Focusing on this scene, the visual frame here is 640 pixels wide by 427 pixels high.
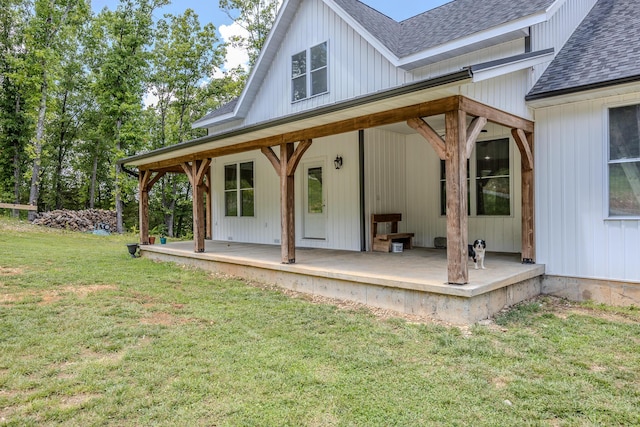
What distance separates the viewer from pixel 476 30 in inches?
273

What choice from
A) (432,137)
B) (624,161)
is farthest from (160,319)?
(624,161)

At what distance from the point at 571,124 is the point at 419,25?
198 inches

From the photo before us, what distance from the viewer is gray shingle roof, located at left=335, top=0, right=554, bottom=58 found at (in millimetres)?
6758

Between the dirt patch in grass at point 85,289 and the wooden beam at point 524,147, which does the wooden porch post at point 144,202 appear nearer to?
the dirt patch in grass at point 85,289

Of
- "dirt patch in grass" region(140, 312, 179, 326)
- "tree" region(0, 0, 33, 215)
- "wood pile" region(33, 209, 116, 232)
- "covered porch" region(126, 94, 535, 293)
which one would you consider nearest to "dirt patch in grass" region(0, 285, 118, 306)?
"dirt patch in grass" region(140, 312, 179, 326)

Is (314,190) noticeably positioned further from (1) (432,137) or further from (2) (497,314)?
(2) (497,314)

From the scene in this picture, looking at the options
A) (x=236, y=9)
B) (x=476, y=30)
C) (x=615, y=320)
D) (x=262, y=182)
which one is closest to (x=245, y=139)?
(x=262, y=182)

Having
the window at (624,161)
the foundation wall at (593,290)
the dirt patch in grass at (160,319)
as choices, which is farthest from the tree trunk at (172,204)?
the window at (624,161)

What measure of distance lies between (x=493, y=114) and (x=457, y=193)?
146 cm

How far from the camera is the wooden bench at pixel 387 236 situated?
786 cm

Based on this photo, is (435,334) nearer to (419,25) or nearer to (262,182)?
(262,182)

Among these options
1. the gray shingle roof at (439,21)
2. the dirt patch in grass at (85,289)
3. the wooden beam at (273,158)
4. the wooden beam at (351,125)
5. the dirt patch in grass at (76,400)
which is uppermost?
the gray shingle roof at (439,21)

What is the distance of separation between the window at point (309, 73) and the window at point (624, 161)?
5.51 meters

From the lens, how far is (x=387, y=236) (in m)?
7.84
